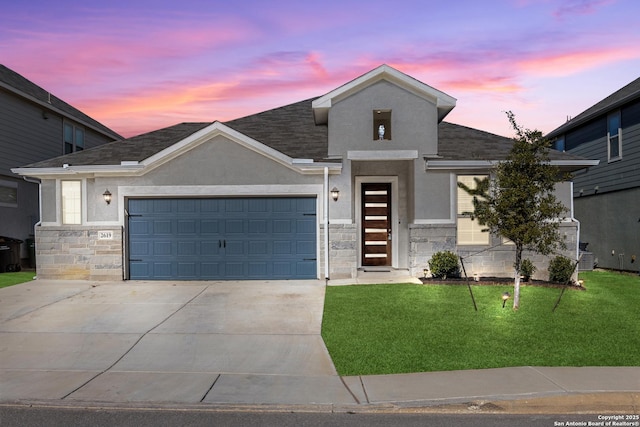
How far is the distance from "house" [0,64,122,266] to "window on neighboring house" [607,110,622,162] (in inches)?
914

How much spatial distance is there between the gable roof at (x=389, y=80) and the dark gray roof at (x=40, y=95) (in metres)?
13.1

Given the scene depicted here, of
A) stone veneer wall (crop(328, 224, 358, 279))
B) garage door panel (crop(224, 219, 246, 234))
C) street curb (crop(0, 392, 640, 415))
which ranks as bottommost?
street curb (crop(0, 392, 640, 415))

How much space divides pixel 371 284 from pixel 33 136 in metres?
16.8

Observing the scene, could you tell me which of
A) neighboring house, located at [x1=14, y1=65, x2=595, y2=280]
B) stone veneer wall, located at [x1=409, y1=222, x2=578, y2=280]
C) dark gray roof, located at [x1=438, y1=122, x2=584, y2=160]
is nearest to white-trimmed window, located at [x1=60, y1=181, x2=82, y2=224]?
neighboring house, located at [x1=14, y1=65, x2=595, y2=280]

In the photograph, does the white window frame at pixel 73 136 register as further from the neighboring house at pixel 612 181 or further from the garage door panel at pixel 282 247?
the neighboring house at pixel 612 181

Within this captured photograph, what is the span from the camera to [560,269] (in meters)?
13.5

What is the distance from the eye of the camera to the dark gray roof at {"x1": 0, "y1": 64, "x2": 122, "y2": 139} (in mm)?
19548

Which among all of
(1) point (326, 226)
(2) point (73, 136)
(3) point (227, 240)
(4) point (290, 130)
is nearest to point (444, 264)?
(1) point (326, 226)

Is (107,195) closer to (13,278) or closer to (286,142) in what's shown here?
(13,278)

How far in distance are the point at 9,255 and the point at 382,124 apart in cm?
1394

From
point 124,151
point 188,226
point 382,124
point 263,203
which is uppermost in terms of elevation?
point 382,124

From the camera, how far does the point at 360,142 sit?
14320 mm

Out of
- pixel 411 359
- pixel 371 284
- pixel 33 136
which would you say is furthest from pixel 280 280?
pixel 33 136

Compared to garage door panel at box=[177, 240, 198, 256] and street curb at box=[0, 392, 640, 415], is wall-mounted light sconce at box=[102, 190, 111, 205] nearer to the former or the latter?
garage door panel at box=[177, 240, 198, 256]
